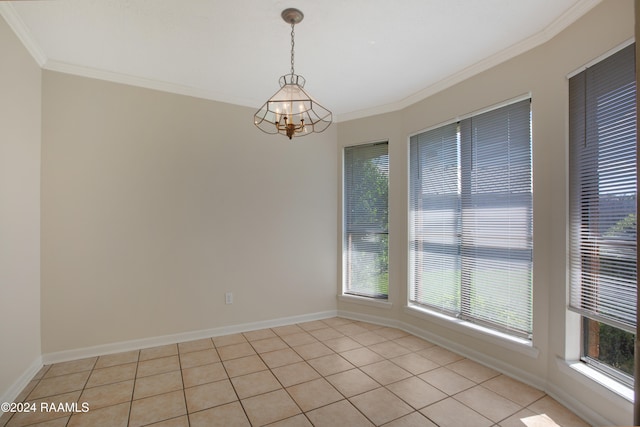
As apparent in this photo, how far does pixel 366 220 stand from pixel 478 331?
1784mm

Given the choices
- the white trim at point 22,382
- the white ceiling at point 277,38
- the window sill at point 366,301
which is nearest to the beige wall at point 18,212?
the white trim at point 22,382

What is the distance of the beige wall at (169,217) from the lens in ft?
9.24

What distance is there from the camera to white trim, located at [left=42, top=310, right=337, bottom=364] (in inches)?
111

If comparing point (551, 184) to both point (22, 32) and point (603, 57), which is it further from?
point (22, 32)

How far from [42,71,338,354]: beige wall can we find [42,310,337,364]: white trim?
0.06m

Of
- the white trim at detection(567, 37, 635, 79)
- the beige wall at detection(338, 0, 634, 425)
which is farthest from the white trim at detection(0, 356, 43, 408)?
the white trim at detection(567, 37, 635, 79)

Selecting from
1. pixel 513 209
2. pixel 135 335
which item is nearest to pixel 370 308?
pixel 513 209

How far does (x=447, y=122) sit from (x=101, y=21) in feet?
10.1

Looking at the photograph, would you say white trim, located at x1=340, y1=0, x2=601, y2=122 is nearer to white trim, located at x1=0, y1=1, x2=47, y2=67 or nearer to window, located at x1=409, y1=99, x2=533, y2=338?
window, located at x1=409, y1=99, x2=533, y2=338

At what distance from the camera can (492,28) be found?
229 centimetres

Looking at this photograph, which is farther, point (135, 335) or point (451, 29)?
point (135, 335)

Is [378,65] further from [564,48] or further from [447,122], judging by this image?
[564,48]

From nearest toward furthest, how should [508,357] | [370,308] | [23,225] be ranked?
1. [23,225]
2. [508,357]
3. [370,308]

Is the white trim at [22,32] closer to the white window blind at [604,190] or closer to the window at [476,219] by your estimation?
the window at [476,219]
